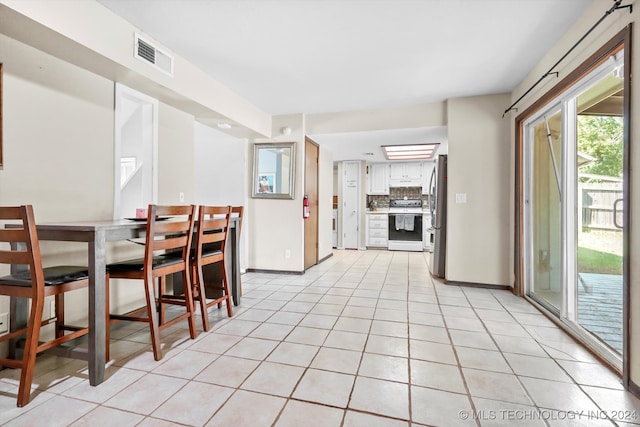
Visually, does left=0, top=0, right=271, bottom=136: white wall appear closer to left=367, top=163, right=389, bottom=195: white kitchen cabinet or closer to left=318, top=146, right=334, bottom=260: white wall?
left=318, top=146, right=334, bottom=260: white wall

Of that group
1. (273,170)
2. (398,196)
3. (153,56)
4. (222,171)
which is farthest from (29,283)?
(398,196)

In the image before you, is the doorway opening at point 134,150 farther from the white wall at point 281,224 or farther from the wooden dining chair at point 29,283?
the white wall at point 281,224

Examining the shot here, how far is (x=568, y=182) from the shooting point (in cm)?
242

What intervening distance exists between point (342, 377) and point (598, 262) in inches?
81.6

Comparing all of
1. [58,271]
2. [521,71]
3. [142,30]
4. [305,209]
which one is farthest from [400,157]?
[58,271]

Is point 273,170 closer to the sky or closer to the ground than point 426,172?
closer to the ground

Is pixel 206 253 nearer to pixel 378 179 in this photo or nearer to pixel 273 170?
pixel 273 170

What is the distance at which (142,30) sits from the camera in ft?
7.79

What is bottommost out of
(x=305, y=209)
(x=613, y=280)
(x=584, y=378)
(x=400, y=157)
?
(x=584, y=378)

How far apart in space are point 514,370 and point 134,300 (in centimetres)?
303

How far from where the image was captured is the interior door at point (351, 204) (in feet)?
23.8

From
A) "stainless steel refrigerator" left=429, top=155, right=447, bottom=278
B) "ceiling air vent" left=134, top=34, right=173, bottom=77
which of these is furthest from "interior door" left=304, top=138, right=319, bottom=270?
"ceiling air vent" left=134, top=34, right=173, bottom=77

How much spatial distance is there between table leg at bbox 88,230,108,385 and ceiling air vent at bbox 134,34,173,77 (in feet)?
5.02

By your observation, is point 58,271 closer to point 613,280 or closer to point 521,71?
point 613,280
